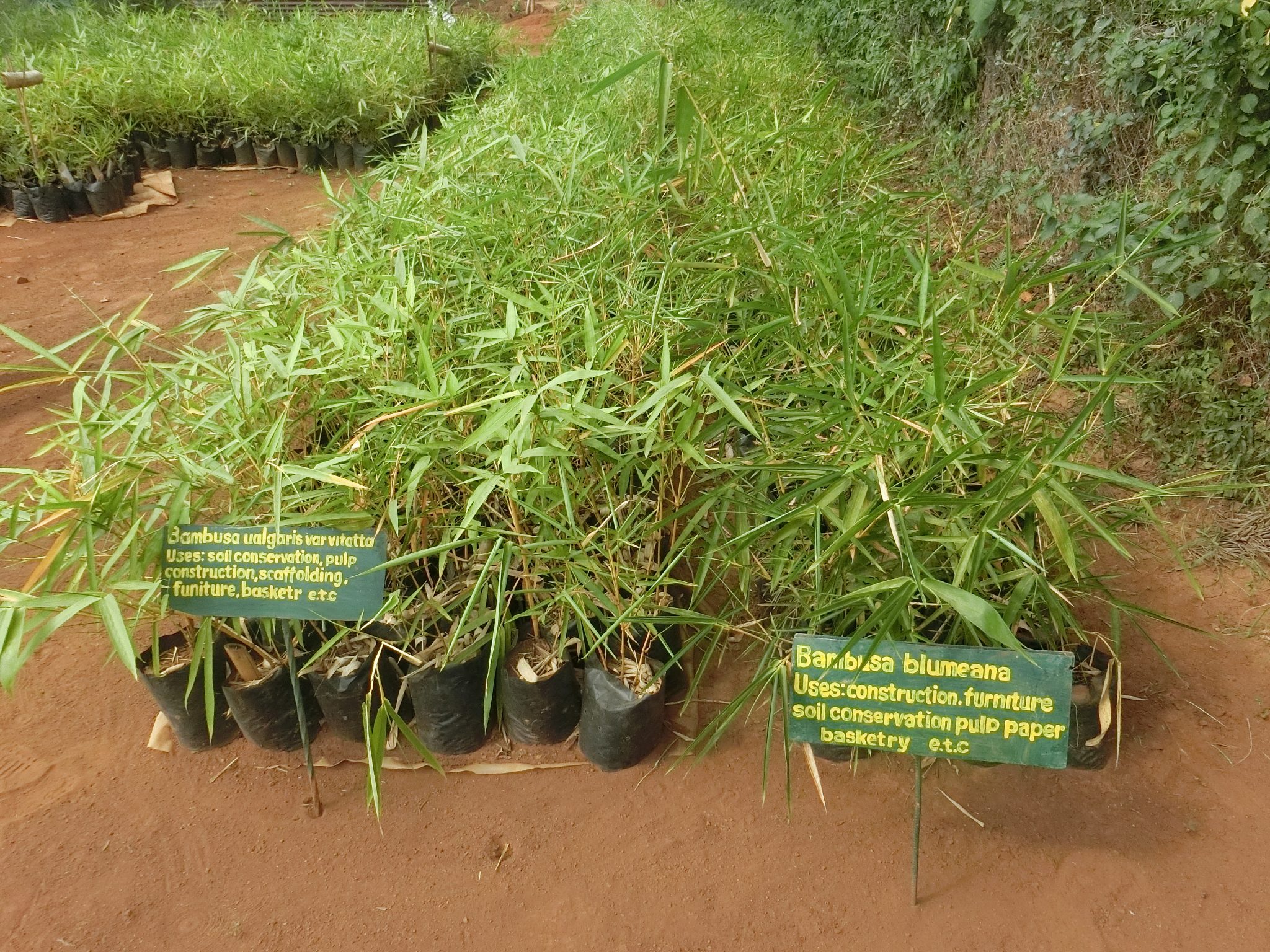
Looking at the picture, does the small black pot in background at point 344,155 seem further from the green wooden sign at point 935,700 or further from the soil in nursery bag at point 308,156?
the green wooden sign at point 935,700

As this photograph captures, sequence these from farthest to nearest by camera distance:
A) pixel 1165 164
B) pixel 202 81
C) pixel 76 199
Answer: pixel 202 81, pixel 76 199, pixel 1165 164

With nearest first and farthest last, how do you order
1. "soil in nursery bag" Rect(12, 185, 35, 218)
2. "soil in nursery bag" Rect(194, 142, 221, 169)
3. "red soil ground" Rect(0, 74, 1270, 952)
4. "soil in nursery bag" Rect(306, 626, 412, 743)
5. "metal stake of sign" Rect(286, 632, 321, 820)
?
"red soil ground" Rect(0, 74, 1270, 952) → "metal stake of sign" Rect(286, 632, 321, 820) → "soil in nursery bag" Rect(306, 626, 412, 743) → "soil in nursery bag" Rect(12, 185, 35, 218) → "soil in nursery bag" Rect(194, 142, 221, 169)

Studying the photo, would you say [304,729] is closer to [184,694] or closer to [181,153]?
[184,694]

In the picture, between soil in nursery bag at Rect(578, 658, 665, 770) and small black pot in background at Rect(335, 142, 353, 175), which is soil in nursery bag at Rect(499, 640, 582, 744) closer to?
soil in nursery bag at Rect(578, 658, 665, 770)

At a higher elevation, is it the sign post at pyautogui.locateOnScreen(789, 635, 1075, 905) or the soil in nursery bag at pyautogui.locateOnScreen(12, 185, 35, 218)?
the sign post at pyautogui.locateOnScreen(789, 635, 1075, 905)

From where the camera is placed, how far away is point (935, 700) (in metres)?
1.24

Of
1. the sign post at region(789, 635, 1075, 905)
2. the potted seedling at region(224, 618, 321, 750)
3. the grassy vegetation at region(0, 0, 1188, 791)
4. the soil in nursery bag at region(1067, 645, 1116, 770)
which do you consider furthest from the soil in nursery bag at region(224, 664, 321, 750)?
the soil in nursery bag at region(1067, 645, 1116, 770)

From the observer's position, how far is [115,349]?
1561 millimetres

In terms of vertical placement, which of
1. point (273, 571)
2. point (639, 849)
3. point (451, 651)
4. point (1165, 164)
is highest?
point (1165, 164)

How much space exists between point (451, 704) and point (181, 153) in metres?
5.69

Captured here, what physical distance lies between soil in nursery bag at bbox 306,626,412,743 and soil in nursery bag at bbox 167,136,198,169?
5.48 metres

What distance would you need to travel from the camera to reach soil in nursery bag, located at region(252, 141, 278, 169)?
19.6ft

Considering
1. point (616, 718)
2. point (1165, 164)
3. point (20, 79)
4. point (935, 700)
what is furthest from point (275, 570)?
point (20, 79)

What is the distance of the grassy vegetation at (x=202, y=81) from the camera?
4.93m
